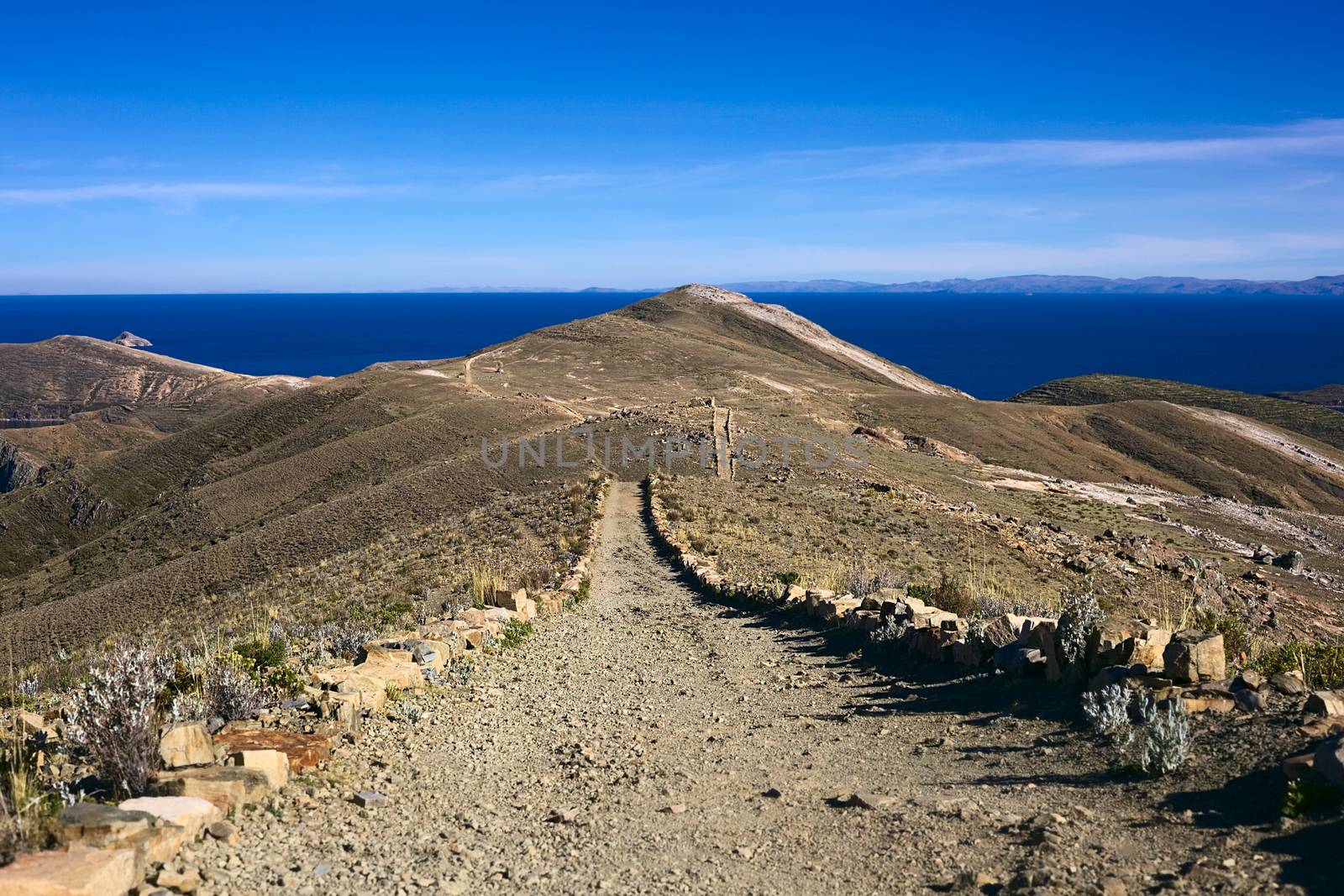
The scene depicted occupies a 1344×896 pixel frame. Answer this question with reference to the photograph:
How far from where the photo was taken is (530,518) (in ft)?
75.2

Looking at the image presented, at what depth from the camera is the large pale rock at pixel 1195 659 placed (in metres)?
7.19

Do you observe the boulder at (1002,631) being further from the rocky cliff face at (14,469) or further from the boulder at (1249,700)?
the rocky cliff face at (14,469)

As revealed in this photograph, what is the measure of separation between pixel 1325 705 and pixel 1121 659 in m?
1.68

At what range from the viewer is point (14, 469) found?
66.1 m

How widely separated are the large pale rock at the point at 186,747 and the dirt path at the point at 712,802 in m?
0.68

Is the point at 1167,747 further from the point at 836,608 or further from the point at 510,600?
the point at 510,600

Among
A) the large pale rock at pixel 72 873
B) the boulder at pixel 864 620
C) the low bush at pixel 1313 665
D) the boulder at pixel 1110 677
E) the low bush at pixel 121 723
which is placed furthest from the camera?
the boulder at pixel 864 620

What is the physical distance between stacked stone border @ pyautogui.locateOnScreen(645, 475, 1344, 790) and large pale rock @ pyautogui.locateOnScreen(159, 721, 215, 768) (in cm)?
670

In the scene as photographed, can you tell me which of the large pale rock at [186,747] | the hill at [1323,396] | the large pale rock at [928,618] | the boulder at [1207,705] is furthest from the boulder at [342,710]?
the hill at [1323,396]

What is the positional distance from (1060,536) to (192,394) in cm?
9032

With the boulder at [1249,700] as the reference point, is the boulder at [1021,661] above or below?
below

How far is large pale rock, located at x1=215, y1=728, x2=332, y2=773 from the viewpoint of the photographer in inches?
269

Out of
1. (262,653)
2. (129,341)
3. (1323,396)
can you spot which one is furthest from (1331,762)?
(129,341)

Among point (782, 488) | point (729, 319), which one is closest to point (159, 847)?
point (782, 488)
